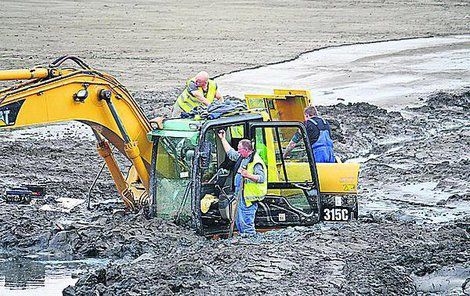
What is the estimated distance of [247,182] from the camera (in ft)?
45.4

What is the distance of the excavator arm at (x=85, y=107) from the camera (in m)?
12.7

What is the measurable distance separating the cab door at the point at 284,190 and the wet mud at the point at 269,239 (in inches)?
8.5

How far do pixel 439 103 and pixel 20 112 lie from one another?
15911 millimetres

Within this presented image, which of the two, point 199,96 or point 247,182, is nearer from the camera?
point 247,182

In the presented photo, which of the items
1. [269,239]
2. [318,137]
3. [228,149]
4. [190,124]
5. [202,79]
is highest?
[202,79]

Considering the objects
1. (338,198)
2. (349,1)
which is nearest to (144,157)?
(338,198)

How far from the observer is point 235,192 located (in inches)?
551

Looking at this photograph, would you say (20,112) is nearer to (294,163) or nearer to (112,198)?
(294,163)

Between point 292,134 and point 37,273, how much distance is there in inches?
176

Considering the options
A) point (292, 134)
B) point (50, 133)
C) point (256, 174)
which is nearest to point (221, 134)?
point (256, 174)

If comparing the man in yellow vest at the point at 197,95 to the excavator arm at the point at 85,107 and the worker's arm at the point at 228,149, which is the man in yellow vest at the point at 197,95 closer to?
the excavator arm at the point at 85,107

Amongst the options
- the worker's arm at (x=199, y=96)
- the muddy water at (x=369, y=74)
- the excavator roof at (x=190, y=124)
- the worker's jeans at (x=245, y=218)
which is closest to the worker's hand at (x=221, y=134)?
the excavator roof at (x=190, y=124)

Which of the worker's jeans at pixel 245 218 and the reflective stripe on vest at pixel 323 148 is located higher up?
the reflective stripe on vest at pixel 323 148

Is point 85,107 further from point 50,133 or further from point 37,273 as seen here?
point 50,133
